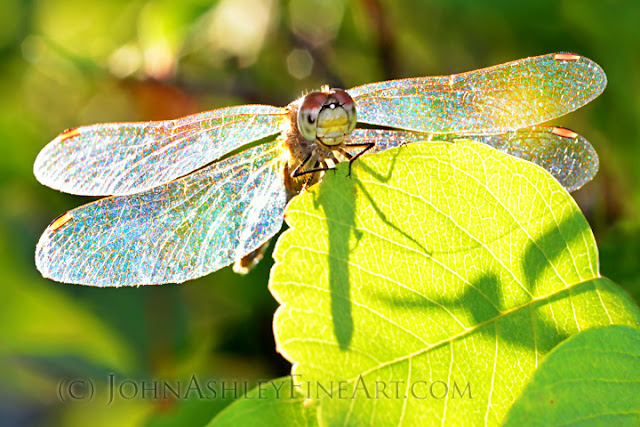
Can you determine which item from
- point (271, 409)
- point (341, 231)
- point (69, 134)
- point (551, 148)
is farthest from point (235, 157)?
point (551, 148)

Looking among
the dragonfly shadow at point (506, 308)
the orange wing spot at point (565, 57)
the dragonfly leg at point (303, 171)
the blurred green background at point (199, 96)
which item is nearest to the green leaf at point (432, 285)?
the dragonfly shadow at point (506, 308)

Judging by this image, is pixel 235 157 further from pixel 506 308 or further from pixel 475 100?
pixel 506 308

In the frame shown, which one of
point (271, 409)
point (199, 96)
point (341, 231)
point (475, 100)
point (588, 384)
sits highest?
point (199, 96)

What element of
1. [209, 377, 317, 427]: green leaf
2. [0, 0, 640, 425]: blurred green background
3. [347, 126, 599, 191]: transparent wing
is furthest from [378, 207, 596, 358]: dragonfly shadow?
[0, 0, 640, 425]: blurred green background

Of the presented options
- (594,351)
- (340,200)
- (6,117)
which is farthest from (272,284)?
(6,117)

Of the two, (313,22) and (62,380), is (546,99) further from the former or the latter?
(62,380)

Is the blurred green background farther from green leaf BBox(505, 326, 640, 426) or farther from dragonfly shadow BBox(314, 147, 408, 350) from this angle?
green leaf BBox(505, 326, 640, 426)

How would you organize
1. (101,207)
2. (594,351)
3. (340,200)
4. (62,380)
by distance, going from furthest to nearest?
(62,380) → (101,207) → (340,200) → (594,351)
